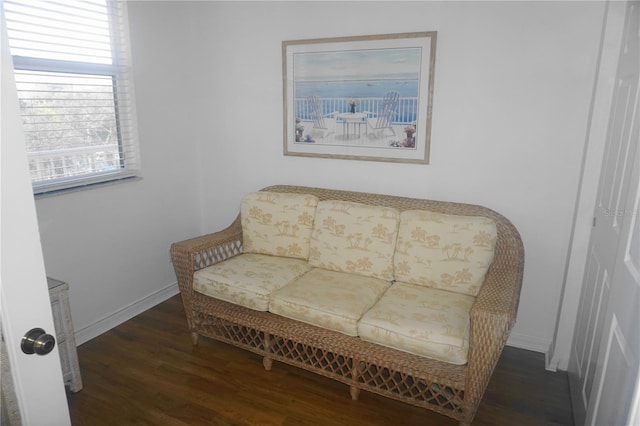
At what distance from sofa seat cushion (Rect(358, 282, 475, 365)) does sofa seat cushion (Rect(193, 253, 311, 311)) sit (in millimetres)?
618

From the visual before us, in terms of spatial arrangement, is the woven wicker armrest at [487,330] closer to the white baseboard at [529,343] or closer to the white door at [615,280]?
the white door at [615,280]

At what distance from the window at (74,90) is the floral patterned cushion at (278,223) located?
0.89m

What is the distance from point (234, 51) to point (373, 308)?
7.24 ft

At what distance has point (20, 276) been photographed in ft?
2.86

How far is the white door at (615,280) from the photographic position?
4.00 feet

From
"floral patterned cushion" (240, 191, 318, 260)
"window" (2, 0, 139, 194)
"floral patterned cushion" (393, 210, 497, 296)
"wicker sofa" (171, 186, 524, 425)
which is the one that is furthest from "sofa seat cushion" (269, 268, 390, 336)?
"window" (2, 0, 139, 194)

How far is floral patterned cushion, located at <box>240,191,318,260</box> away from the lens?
286cm

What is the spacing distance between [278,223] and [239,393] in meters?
1.11

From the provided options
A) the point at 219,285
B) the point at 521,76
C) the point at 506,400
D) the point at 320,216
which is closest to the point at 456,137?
the point at 521,76

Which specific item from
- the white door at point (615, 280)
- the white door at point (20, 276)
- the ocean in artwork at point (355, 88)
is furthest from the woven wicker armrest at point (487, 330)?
the white door at point (20, 276)

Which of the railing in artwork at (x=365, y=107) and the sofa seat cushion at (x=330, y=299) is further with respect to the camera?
the railing in artwork at (x=365, y=107)

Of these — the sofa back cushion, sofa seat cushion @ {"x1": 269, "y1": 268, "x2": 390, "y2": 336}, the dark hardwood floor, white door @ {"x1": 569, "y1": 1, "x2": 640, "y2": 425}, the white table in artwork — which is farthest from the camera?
the white table in artwork

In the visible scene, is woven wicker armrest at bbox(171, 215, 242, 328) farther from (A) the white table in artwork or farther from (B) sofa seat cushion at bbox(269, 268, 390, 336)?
(A) the white table in artwork

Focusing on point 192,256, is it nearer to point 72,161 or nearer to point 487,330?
point 72,161
